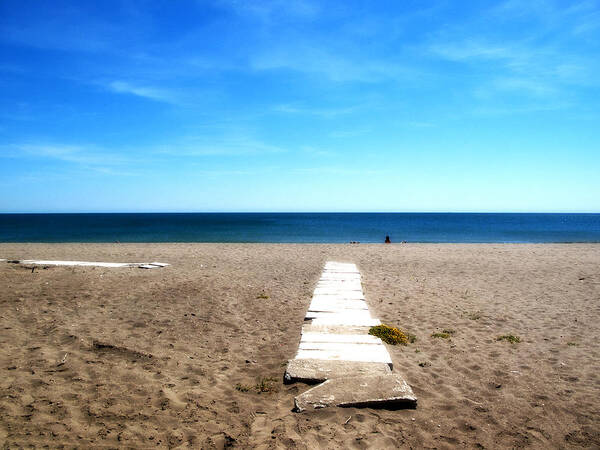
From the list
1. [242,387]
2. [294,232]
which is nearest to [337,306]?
[242,387]

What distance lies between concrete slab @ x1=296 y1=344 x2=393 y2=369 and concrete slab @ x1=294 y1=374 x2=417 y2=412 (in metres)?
0.59

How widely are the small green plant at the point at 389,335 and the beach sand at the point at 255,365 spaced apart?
228mm

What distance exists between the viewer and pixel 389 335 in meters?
5.86

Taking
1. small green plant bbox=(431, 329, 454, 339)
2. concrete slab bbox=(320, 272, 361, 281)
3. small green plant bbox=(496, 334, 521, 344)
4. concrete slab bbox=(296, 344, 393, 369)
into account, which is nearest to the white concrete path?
concrete slab bbox=(296, 344, 393, 369)

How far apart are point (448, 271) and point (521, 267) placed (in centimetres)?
315

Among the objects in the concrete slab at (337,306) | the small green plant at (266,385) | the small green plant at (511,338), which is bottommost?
the small green plant at (511,338)

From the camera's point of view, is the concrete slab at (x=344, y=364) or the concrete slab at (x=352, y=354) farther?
the concrete slab at (x=352, y=354)

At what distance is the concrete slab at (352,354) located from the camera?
4.76 m

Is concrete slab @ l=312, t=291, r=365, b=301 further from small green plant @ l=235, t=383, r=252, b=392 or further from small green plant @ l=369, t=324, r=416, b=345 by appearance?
small green plant @ l=235, t=383, r=252, b=392

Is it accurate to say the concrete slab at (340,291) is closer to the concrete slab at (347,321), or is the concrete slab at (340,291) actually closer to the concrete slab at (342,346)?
the concrete slab at (347,321)

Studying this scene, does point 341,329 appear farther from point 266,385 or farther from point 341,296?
point 341,296

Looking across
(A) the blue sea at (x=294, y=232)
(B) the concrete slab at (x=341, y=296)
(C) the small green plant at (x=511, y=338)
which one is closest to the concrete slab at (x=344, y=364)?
(B) the concrete slab at (x=341, y=296)

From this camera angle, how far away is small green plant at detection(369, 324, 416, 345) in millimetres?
5797

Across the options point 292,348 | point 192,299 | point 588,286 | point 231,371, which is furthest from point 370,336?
point 588,286
